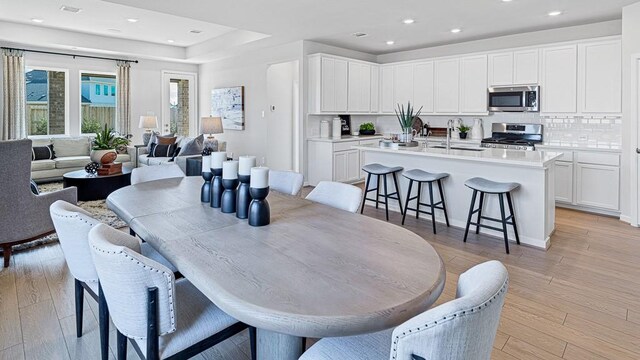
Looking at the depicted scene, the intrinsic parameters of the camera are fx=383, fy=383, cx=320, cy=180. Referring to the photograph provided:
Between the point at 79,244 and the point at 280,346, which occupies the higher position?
the point at 79,244

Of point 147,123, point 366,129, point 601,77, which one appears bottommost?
point 366,129

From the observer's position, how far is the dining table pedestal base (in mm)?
1422

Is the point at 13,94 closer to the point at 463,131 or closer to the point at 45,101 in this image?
the point at 45,101

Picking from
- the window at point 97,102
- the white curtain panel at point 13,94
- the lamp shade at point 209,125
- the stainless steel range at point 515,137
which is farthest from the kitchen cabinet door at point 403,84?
the white curtain panel at point 13,94

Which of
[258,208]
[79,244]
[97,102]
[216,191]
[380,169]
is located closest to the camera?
[79,244]

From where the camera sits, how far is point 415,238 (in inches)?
66.4

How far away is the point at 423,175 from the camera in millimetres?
4367

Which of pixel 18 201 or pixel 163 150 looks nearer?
pixel 18 201

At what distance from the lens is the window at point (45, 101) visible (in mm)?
7537

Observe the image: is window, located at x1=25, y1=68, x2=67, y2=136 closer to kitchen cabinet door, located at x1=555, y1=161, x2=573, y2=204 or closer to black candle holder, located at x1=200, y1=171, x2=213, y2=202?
black candle holder, located at x1=200, y1=171, x2=213, y2=202

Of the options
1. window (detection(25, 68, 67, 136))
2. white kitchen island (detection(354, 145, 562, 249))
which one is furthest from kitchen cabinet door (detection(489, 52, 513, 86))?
window (detection(25, 68, 67, 136))

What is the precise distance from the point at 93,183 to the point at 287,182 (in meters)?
3.83

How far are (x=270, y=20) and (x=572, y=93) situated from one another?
4.31m

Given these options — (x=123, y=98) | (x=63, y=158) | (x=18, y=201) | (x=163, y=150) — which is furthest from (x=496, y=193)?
(x=123, y=98)
